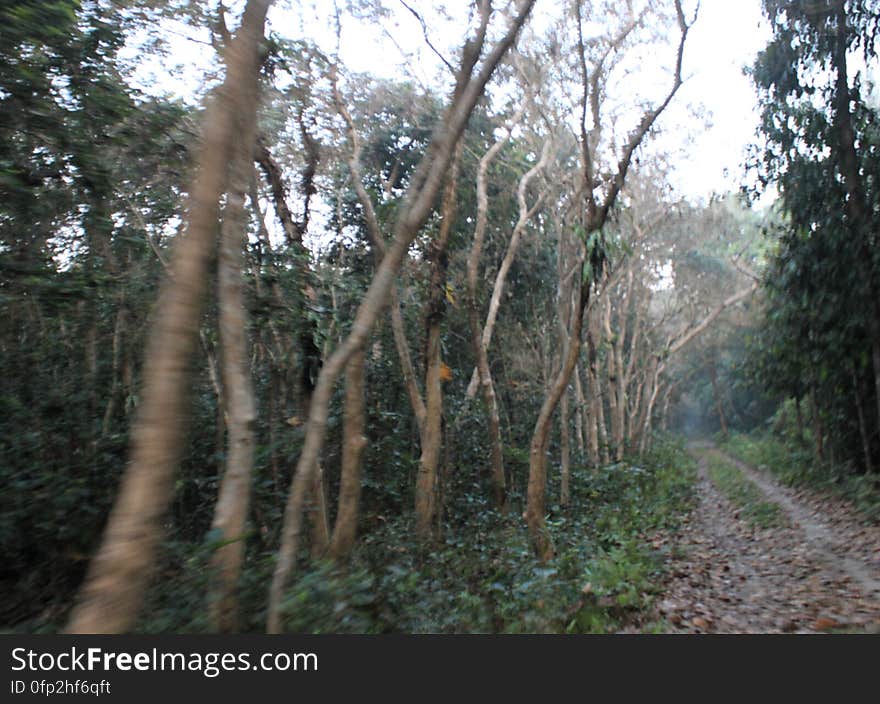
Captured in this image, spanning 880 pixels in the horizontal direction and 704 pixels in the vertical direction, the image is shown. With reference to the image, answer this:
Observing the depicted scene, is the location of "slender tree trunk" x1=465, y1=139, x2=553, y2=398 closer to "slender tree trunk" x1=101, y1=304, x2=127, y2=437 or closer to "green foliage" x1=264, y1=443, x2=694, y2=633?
"green foliage" x1=264, y1=443, x2=694, y2=633

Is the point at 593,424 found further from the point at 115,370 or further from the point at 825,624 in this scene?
the point at 115,370

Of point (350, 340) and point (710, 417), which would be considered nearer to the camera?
point (350, 340)

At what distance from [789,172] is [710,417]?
3855 centimetres

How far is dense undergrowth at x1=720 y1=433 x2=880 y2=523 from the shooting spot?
34.5 ft

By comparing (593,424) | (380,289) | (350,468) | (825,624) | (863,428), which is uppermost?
(380,289)

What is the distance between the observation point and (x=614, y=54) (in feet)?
34.3

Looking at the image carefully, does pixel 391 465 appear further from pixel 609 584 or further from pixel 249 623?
pixel 249 623

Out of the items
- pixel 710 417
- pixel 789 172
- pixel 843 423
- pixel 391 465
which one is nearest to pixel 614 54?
pixel 789 172

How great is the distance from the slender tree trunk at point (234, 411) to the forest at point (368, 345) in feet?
0.08

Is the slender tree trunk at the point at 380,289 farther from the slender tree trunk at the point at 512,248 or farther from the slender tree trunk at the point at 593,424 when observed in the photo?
the slender tree trunk at the point at 593,424

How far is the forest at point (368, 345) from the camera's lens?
4383mm

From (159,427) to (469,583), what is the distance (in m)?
5.15

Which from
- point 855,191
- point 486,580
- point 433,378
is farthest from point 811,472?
point 486,580

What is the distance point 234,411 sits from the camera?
4215 millimetres
